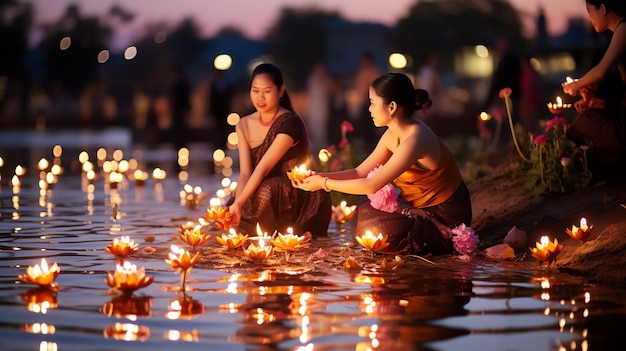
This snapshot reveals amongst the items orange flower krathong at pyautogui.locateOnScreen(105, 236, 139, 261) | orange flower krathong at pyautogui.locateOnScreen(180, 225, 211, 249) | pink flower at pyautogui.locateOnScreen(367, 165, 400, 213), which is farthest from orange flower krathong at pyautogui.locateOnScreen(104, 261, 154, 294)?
pink flower at pyautogui.locateOnScreen(367, 165, 400, 213)

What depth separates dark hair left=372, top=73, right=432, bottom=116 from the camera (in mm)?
9742

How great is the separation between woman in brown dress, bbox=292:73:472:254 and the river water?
0.83 ft

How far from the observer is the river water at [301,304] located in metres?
6.26

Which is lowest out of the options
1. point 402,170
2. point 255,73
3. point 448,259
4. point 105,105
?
point 448,259

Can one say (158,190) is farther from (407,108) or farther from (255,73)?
(407,108)

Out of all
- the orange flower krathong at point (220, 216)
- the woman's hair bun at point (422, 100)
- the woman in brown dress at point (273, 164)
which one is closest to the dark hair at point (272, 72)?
the woman in brown dress at point (273, 164)

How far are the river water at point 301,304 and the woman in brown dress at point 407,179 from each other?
0.83ft

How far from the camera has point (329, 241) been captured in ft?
37.2

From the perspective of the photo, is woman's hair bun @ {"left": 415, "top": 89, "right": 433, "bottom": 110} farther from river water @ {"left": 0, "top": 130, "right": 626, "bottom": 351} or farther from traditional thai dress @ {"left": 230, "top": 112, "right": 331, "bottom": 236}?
traditional thai dress @ {"left": 230, "top": 112, "right": 331, "bottom": 236}

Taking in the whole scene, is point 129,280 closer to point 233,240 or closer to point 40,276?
point 40,276

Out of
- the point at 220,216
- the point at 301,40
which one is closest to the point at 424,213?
the point at 220,216

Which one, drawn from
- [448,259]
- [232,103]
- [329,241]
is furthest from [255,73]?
[232,103]

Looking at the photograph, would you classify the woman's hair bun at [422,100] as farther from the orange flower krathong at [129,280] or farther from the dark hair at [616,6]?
the orange flower krathong at [129,280]

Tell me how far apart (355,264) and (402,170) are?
1022mm
